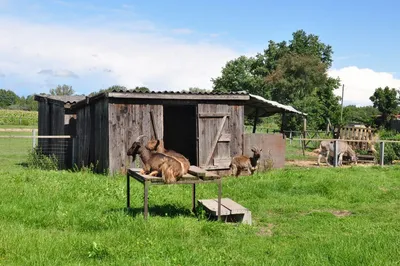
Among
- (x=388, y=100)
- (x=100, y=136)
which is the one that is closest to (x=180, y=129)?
(x=100, y=136)

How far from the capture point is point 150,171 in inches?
335

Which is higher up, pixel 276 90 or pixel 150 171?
pixel 276 90

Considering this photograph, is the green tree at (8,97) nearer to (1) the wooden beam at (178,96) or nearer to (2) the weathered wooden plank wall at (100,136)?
(2) the weathered wooden plank wall at (100,136)

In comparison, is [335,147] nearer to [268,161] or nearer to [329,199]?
[268,161]

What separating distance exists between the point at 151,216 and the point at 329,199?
530cm

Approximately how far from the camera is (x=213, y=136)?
16.4 m

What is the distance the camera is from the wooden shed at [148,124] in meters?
15.0

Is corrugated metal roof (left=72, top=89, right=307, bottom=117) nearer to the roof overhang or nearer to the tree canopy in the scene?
the roof overhang

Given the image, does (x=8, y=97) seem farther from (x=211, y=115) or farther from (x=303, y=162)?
(x=211, y=115)

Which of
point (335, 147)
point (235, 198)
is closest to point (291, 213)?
point (235, 198)

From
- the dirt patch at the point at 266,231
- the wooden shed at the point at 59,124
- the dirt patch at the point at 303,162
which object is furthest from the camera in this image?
the dirt patch at the point at 303,162

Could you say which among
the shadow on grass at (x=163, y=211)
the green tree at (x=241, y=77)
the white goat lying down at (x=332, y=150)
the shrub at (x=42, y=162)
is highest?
the green tree at (x=241, y=77)

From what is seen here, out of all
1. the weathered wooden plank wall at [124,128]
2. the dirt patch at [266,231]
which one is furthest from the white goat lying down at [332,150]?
the dirt patch at [266,231]

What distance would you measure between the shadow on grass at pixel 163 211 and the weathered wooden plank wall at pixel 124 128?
5732mm
